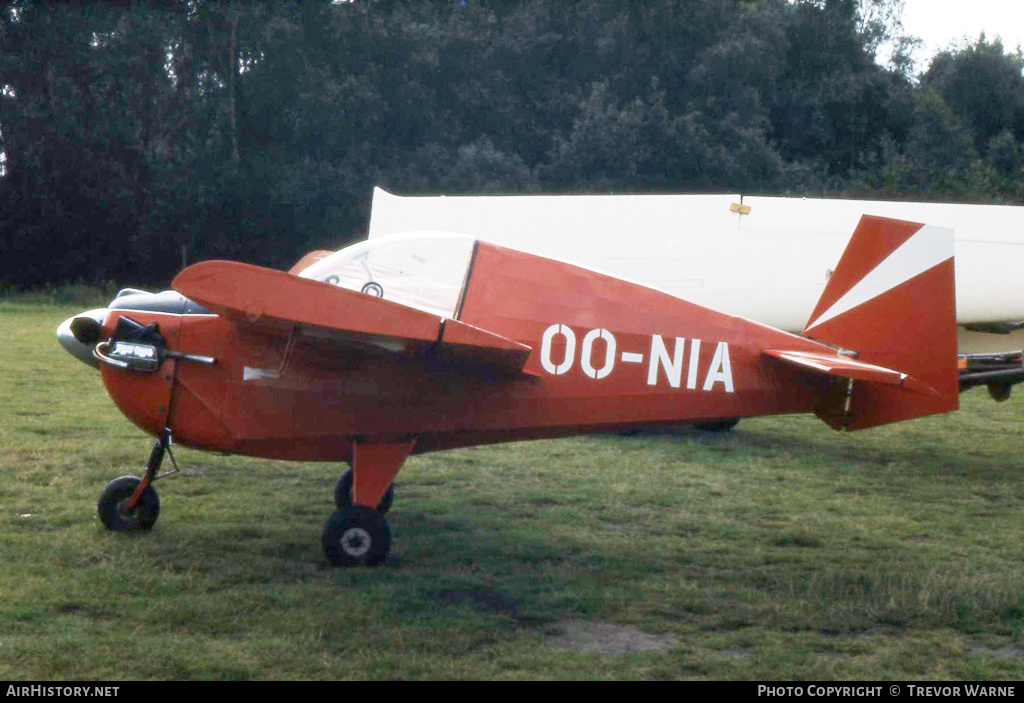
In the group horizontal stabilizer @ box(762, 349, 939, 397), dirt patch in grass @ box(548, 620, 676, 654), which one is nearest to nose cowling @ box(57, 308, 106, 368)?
dirt patch in grass @ box(548, 620, 676, 654)

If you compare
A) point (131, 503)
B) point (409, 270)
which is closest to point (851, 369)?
point (409, 270)

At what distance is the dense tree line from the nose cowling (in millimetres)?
29255

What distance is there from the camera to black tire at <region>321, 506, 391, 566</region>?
19.9ft

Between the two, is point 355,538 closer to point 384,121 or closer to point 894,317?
point 894,317

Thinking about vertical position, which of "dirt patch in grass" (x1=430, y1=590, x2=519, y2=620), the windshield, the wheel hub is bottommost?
"dirt patch in grass" (x1=430, y1=590, x2=519, y2=620)

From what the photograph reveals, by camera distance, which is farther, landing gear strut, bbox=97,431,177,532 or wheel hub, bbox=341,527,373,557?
landing gear strut, bbox=97,431,177,532

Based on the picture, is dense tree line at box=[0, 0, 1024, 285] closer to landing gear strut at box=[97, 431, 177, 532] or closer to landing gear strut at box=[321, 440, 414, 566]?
landing gear strut at box=[97, 431, 177, 532]

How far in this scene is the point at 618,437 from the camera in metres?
11.1

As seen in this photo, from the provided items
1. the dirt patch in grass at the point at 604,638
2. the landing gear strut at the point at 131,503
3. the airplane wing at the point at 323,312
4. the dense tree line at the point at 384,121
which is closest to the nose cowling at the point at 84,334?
the landing gear strut at the point at 131,503

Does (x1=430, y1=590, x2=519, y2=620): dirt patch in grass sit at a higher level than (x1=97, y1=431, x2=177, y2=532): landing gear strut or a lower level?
lower

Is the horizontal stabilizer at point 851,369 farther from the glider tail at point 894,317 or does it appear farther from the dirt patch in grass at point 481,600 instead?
the dirt patch in grass at point 481,600

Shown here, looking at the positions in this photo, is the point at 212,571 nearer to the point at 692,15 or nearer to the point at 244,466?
the point at 244,466

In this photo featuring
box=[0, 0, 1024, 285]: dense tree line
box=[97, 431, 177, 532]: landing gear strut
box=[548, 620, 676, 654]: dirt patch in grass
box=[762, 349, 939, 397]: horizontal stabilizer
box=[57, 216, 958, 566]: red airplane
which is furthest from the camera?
box=[0, 0, 1024, 285]: dense tree line
